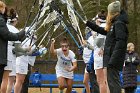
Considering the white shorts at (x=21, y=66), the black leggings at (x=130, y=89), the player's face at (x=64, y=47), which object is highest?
the player's face at (x=64, y=47)

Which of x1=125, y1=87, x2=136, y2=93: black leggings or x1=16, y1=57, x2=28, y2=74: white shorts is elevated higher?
x1=16, y1=57, x2=28, y2=74: white shorts

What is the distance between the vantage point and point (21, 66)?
1170 centimetres

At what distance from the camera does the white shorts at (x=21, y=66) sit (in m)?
11.6

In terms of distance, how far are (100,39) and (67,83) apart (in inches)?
117

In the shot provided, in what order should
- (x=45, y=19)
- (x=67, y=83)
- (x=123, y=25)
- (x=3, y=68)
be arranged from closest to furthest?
Result: (x=123, y=25) → (x=3, y=68) → (x=45, y=19) → (x=67, y=83)

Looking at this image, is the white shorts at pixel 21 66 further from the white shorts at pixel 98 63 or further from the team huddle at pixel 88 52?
the white shorts at pixel 98 63

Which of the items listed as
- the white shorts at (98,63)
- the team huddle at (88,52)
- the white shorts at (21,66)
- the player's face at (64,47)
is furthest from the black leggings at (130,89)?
the white shorts at (21,66)

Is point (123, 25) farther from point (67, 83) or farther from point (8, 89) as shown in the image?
point (67, 83)

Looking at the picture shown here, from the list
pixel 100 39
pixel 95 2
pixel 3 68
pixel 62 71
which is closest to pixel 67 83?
pixel 62 71

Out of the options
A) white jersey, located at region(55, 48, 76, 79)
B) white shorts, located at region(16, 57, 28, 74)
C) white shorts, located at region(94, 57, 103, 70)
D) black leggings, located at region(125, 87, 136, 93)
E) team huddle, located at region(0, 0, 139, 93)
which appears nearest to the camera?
team huddle, located at region(0, 0, 139, 93)

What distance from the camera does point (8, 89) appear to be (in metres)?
11.2

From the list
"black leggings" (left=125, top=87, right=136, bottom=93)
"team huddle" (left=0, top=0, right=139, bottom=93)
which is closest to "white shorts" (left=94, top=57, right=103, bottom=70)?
"team huddle" (left=0, top=0, right=139, bottom=93)

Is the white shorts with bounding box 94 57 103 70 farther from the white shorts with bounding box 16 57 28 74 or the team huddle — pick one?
the white shorts with bounding box 16 57 28 74

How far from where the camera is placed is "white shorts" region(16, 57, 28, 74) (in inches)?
459
